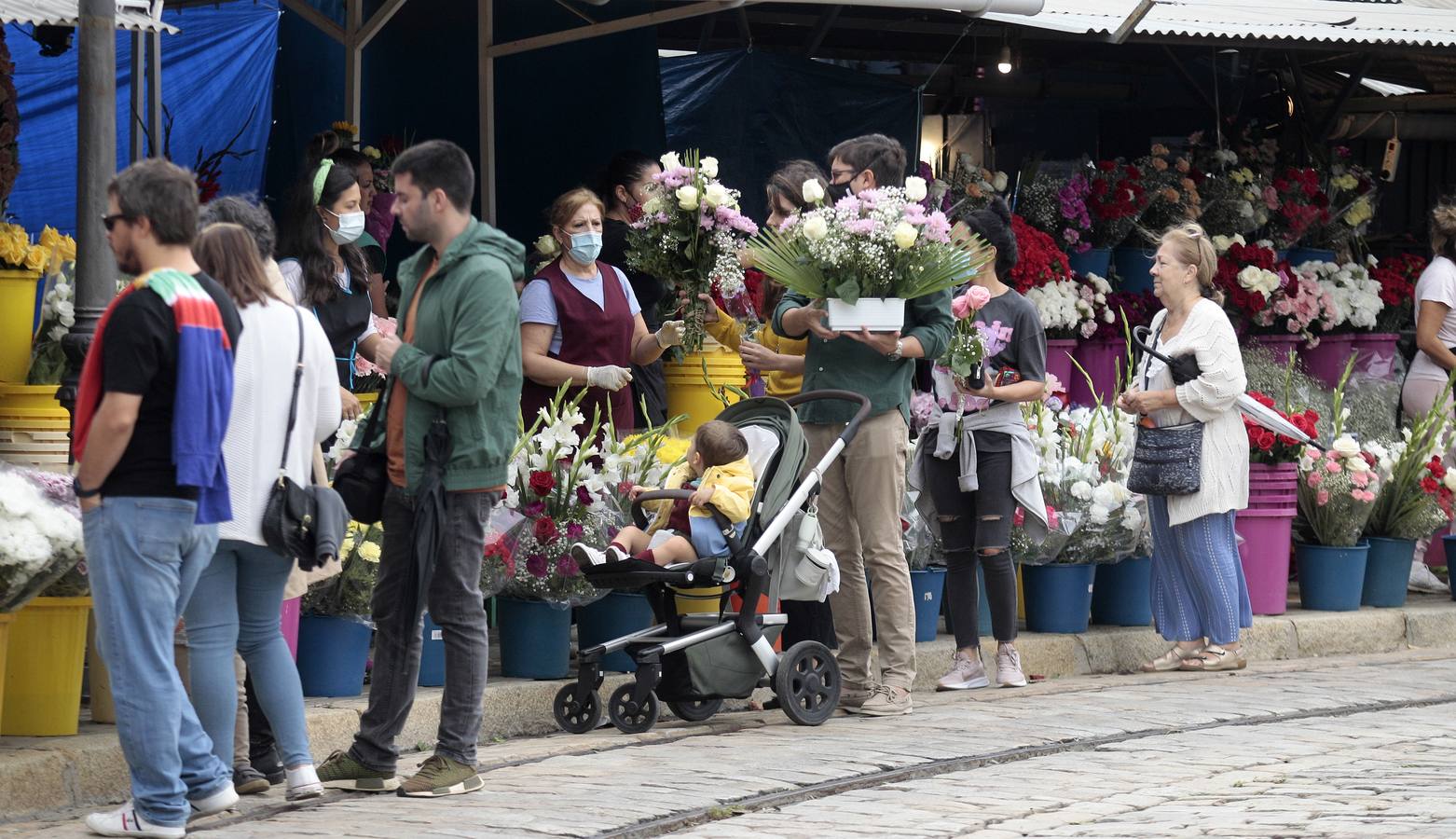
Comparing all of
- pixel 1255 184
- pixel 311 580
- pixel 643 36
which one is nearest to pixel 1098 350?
pixel 1255 184

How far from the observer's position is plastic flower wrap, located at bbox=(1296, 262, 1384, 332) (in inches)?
488

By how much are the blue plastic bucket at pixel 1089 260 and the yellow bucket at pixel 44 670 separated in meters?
7.08

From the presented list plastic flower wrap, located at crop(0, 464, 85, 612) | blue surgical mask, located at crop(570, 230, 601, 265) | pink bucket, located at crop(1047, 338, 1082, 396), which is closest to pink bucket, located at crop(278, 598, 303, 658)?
plastic flower wrap, located at crop(0, 464, 85, 612)

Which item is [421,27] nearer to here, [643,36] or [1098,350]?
[643,36]

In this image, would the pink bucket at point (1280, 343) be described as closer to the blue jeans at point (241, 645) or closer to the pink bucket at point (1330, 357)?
the pink bucket at point (1330, 357)

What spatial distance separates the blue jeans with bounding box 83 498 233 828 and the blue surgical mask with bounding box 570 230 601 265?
2808 millimetres

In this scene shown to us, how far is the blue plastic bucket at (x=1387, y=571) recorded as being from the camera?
10.5 m

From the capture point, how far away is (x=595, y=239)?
7.85 m

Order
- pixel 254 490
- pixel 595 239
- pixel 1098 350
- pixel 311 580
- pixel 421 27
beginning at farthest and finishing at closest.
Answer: pixel 1098 350, pixel 421 27, pixel 595 239, pixel 311 580, pixel 254 490

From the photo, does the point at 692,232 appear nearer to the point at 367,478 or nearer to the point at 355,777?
the point at 367,478

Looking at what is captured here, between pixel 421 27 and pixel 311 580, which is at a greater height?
pixel 421 27

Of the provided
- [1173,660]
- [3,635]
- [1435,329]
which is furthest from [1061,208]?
[3,635]

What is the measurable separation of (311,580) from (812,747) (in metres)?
1.80

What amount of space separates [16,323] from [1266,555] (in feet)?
19.0
